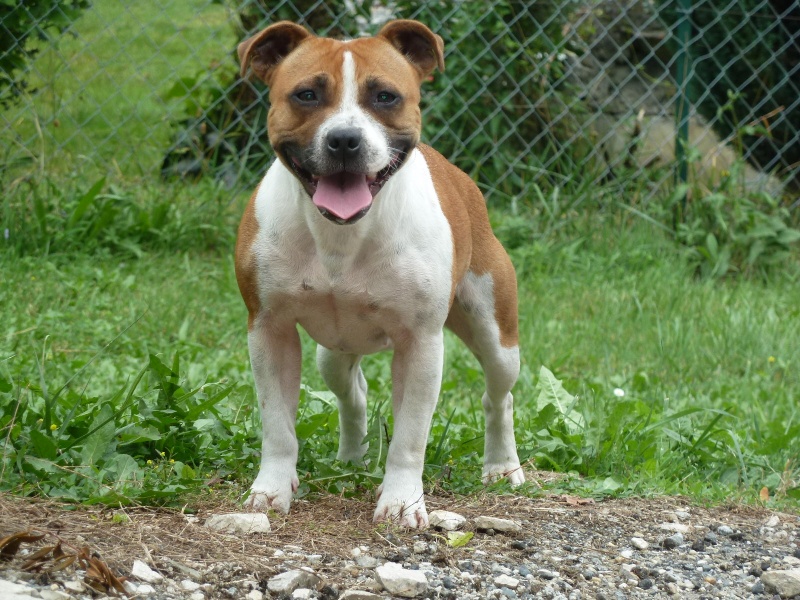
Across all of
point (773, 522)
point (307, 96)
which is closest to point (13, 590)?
point (307, 96)

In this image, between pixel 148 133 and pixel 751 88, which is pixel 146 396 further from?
pixel 751 88

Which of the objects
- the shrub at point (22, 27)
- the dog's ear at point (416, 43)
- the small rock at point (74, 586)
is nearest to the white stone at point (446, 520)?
the small rock at point (74, 586)

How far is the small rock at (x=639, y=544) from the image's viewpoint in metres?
3.51

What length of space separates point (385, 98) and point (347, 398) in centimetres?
132

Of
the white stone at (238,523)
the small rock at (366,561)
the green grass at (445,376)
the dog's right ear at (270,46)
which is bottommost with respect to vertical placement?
the green grass at (445,376)

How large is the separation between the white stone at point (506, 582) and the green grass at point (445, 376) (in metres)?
0.81

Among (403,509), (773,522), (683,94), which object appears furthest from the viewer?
(683,94)

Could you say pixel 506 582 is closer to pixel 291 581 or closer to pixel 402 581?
pixel 402 581

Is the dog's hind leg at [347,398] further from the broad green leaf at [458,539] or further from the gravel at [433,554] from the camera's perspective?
the broad green leaf at [458,539]

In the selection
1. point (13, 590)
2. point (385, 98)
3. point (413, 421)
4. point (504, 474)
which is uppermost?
point (385, 98)

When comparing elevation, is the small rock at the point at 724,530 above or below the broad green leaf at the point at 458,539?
below

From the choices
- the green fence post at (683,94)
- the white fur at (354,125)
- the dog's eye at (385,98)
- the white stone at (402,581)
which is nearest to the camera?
the white stone at (402,581)

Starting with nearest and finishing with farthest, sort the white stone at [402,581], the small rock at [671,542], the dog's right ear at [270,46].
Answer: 1. the white stone at [402,581]
2. the small rock at [671,542]
3. the dog's right ear at [270,46]

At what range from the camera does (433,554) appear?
326 cm
